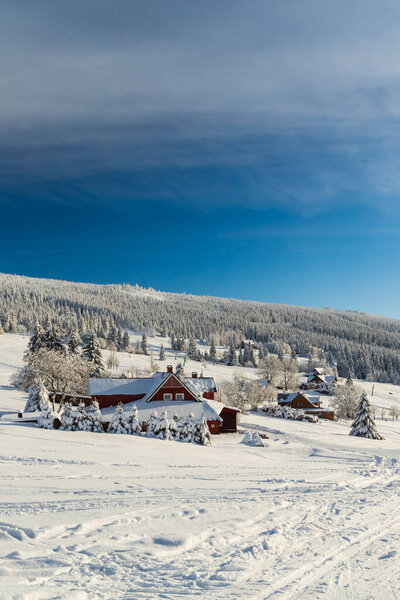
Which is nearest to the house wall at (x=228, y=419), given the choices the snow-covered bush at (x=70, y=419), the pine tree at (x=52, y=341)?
the snow-covered bush at (x=70, y=419)

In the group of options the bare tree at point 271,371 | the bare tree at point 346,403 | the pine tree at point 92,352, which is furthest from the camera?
the bare tree at point 271,371

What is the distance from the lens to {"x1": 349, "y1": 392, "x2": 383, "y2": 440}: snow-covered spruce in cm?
4679

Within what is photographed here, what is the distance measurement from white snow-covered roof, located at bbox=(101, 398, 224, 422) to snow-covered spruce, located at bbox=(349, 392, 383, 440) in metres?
18.9

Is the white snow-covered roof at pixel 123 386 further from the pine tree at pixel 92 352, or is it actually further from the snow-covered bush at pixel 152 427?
the pine tree at pixel 92 352

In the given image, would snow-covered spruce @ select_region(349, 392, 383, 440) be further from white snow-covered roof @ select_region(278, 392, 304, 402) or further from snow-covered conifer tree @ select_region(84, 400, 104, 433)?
white snow-covered roof @ select_region(278, 392, 304, 402)

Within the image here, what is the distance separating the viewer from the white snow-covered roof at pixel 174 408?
132ft

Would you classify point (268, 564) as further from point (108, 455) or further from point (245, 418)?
point (245, 418)

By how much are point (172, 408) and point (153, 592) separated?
116 feet

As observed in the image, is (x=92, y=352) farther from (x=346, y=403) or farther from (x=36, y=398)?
(x=346, y=403)

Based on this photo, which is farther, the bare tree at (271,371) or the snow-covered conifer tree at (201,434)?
the bare tree at (271,371)

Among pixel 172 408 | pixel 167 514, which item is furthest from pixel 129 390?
pixel 167 514

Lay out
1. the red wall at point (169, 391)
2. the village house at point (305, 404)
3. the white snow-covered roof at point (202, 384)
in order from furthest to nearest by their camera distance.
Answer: the village house at point (305, 404)
the white snow-covered roof at point (202, 384)
the red wall at point (169, 391)

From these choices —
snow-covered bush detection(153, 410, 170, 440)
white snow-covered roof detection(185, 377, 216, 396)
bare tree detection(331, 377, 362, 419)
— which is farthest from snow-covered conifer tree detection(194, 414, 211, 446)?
bare tree detection(331, 377, 362, 419)

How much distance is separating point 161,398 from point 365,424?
83.8ft
